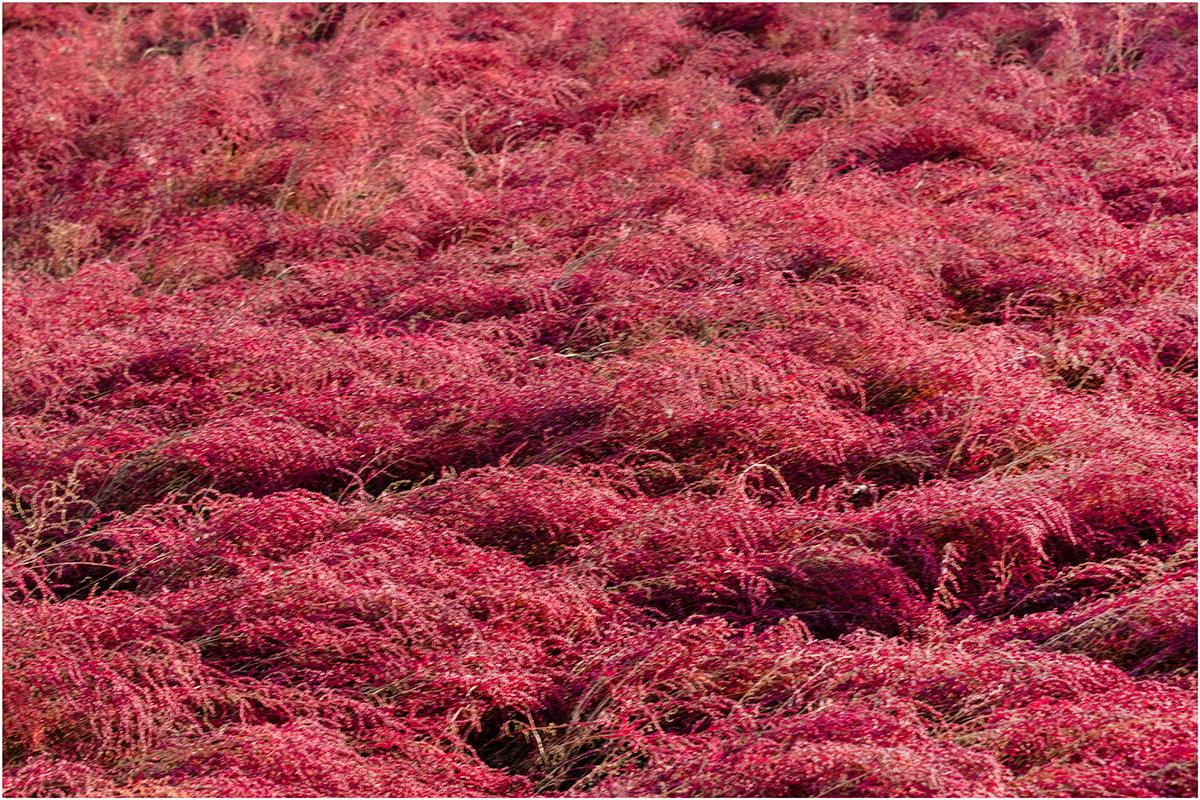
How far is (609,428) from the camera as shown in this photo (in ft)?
12.5

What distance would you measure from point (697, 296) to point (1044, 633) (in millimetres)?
1879

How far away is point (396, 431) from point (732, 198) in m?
2.01

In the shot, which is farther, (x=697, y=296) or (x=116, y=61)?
(x=116, y=61)

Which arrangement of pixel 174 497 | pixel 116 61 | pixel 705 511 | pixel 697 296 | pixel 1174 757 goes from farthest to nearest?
pixel 116 61, pixel 697 296, pixel 174 497, pixel 705 511, pixel 1174 757

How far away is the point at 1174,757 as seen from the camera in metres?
2.46

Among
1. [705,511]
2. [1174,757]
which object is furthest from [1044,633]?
[705,511]

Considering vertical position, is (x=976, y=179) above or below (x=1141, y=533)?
above

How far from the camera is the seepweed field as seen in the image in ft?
9.14

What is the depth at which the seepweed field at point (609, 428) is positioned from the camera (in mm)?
2787

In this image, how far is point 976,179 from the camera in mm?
5391

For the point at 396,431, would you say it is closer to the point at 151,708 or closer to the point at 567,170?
the point at 151,708

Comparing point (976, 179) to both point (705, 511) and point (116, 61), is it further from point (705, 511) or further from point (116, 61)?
point (116, 61)

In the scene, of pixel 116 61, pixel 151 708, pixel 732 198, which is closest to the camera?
pixel 151 708

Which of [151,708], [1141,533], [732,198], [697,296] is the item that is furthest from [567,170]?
[151,708]
